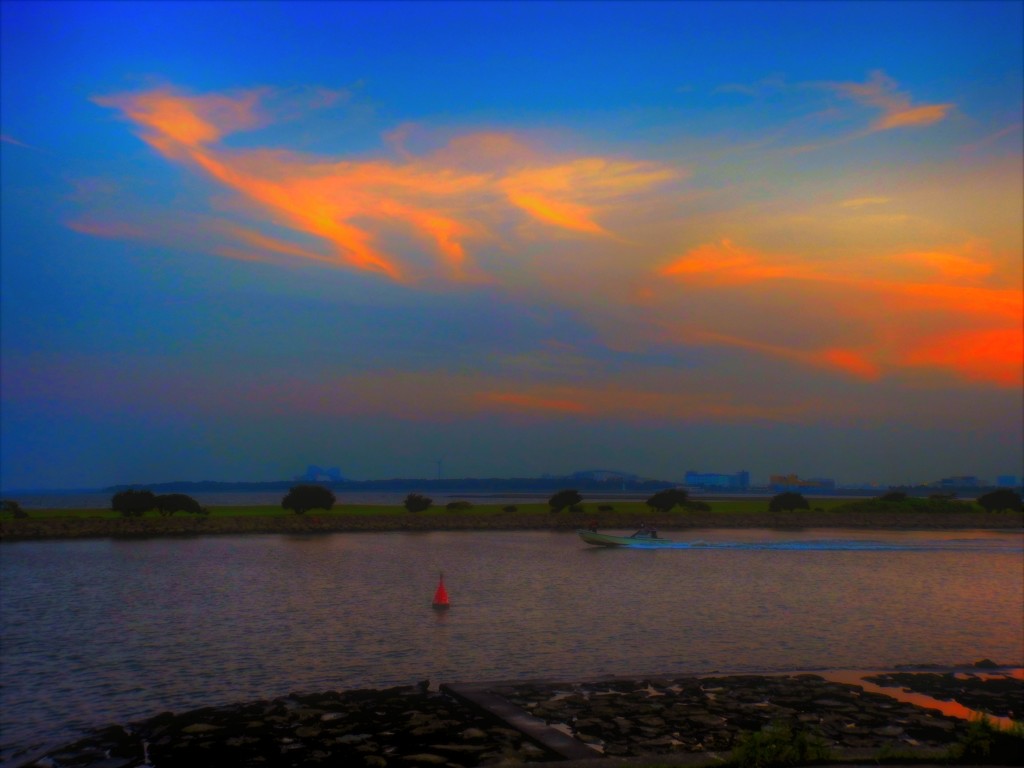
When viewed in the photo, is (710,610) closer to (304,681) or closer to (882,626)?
(882,626)

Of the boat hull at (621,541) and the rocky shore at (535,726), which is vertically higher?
the rocky shore at (535,726)

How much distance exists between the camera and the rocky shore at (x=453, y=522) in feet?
271

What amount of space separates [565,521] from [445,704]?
8486 cm

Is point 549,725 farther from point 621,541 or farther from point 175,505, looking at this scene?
point 175,505

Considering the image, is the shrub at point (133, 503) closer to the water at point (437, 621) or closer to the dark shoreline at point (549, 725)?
the water at point (437, 621)

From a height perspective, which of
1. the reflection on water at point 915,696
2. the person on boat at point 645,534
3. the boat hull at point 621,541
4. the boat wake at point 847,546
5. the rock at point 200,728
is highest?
the rock at point 200,728

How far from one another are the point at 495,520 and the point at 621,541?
106ft

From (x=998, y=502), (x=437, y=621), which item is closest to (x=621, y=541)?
(x=437, y=621)

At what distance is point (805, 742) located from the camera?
11.5m

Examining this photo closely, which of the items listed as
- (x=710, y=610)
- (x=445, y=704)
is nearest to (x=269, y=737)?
(x=445, y=704)

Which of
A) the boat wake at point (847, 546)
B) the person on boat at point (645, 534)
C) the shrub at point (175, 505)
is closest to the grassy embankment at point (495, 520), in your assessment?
the shrub at point (175, 505)

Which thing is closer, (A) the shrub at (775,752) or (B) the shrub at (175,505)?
(A) the shrub at (775,752)

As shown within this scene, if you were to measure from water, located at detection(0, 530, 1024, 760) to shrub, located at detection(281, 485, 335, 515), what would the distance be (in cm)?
3883

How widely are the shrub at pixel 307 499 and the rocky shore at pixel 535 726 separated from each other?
8481 cm
